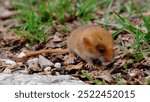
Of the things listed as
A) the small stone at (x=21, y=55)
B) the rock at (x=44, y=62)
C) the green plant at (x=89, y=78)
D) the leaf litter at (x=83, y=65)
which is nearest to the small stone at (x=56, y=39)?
the leaf litter at (x=83, y=65)

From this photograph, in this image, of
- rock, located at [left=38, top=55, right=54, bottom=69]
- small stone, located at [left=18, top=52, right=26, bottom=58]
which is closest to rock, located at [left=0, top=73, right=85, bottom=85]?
rock, located at [left=38, top=55, right=54, bottom=69]

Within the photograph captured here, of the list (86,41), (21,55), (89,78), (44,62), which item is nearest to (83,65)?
(86,41)

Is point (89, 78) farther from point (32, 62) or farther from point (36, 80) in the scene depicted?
point (32, 62)

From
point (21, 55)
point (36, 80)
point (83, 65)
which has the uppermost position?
point (21, 55)

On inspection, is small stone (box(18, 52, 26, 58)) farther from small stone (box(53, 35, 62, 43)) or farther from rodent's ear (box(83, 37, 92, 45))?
rodent's ear (box(83, 37, 92, 45))

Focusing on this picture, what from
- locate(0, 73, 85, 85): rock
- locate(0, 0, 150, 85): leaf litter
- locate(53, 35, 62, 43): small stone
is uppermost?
locate(53, 35, 62, 43): small stone

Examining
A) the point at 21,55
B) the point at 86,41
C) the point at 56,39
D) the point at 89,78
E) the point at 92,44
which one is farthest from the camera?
the point at 56,39

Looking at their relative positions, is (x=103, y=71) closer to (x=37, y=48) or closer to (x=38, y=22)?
(x=37, y=48)

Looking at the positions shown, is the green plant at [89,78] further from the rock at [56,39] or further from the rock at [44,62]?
the rock at [56,39]
